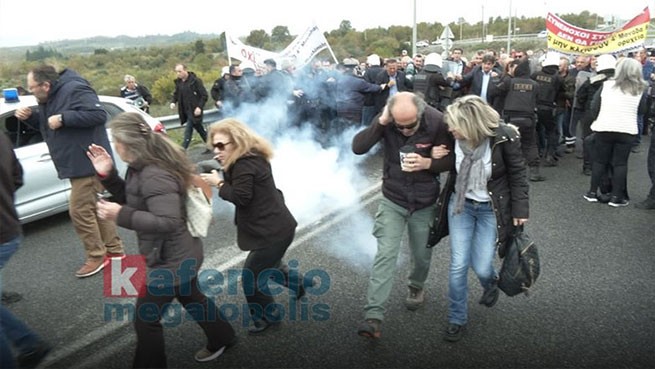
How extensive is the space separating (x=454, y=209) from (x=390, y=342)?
0.95 m

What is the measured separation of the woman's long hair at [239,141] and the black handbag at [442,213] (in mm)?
1201

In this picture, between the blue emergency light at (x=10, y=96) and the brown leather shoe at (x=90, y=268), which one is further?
the blue emergency light at (x=10, y=96)

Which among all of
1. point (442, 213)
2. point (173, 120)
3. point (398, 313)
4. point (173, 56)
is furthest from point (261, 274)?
point (173, 56)

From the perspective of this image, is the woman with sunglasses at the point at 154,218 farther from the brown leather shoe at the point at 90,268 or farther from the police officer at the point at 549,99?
the police officer at the point at 549,99

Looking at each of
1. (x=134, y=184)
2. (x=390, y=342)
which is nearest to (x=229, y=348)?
(x=390, y=342)

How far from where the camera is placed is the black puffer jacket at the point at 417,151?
11.1ft

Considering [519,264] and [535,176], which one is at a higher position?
[519,264]

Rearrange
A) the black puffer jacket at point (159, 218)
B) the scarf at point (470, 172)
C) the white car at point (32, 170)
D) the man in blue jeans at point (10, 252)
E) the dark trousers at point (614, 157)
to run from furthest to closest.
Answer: the dark trousers at point (614, 157) < the white car at point (32, 170) < the scarf at point (470, 172) < the man in blue jeans at point (10, 252) < the black puffer jacket at point (159, 218)

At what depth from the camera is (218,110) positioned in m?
10.7

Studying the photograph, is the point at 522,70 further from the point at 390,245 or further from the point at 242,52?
the point at 242,52

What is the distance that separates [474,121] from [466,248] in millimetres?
833

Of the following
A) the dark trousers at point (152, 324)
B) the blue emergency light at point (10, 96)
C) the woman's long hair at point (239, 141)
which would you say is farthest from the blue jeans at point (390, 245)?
the blue emergency light at point (10, 96)

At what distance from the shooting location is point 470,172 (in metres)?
3.25

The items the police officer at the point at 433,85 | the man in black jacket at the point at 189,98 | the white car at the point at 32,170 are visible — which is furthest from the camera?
the man in black jacket at the point at 189,98
